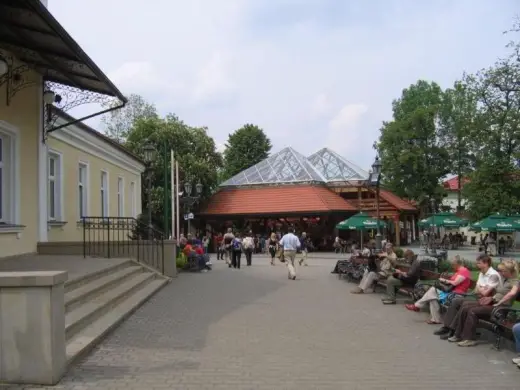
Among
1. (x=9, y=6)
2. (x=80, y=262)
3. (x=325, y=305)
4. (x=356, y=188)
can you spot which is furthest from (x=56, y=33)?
(x=356, y=188)

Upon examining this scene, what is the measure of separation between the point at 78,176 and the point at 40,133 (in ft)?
15.2

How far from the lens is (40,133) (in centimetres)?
1503

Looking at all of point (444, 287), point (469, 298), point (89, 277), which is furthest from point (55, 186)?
point (469, 298)

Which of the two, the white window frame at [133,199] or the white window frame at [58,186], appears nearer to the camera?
the white window frame at [58,186]

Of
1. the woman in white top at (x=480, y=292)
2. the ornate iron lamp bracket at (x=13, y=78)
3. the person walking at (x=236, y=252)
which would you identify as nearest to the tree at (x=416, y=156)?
the person walking at (x=236, y=252)

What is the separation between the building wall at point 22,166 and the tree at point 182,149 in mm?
28774

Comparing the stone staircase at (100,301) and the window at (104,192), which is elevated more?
the window at (104,192)

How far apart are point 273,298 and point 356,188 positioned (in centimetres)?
3415

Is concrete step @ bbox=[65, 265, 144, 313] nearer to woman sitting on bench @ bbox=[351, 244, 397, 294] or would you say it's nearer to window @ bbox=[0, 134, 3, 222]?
window @ bbox=[0, 134, 3, 222]

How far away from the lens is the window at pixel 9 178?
1352 cm

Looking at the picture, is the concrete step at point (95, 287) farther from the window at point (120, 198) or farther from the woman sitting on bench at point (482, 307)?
the window at point (120, 198)

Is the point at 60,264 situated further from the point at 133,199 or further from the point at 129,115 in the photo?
the point at 129,115

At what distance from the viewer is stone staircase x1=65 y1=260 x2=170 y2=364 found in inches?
295

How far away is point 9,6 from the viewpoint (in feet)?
32.5
